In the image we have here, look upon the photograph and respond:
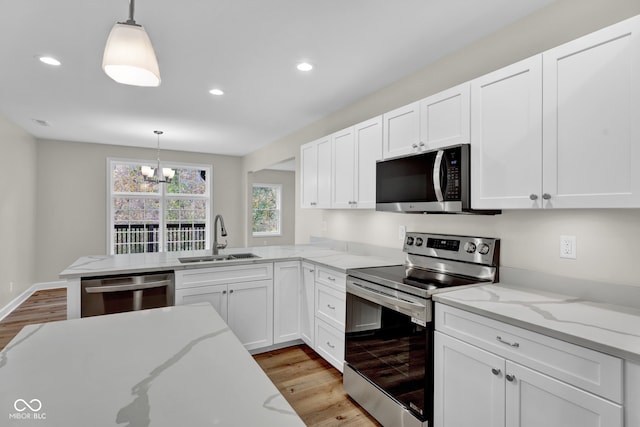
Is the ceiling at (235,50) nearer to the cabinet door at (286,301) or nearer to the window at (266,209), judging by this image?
the cabinet door at (286,301)

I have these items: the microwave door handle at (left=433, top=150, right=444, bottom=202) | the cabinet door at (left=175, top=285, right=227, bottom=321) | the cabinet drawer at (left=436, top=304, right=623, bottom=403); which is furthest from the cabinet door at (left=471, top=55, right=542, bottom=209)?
the cabinet door at (left=175, top=285, right=227, bottom=321)

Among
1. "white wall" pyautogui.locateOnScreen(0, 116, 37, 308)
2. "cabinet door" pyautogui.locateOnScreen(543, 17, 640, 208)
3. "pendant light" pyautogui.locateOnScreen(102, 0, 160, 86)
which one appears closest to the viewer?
"pendant light" pyautogui.locateOnScreen(102, 0, 160, 86)

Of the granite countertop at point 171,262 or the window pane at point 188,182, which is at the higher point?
the window pane at point 188,182

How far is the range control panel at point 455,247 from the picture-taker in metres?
2.09

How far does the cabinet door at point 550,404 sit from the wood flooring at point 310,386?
0.99 metres

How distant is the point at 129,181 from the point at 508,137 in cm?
633

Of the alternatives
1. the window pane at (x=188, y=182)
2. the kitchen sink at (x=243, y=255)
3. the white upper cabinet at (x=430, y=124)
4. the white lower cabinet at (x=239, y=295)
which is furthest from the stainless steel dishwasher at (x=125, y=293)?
the window pane at (x=188, y=182)

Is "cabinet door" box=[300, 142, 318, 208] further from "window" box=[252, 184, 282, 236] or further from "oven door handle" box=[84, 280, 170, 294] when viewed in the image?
"window" box=[252, 184, 282, 236]

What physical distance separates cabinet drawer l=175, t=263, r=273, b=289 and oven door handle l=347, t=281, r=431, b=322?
0.95 metres

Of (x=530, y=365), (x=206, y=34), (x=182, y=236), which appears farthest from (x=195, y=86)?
(x=182, y=236)

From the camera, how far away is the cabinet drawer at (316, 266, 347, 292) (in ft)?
8.34

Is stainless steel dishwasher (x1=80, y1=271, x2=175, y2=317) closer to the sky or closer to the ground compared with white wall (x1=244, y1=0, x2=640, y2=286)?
closer to the ground

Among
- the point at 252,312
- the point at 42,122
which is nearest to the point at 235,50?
the point at 252,312

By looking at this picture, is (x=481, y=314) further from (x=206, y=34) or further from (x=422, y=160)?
(x=206, y=34)
